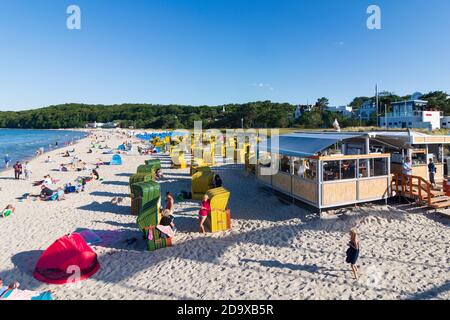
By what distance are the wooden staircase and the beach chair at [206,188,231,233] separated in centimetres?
544

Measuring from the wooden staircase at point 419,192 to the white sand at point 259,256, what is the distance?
42 cm

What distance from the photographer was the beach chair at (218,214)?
328 inches

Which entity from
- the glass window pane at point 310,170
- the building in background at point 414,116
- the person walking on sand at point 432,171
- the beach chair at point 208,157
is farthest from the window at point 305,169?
the building in background at point 414,116

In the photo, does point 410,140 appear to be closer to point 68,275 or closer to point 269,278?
point 269,278

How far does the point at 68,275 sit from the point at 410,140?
10.1 meters

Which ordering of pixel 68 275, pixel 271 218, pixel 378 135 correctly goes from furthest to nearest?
pixel 378 135
pixel 271 218
pixel 68 275

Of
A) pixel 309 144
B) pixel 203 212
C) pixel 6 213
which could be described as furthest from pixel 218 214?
pixel 6 213

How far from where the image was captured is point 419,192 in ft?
30.0

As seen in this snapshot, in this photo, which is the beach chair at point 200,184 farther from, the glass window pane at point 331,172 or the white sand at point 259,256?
the glass window pane at point 331,172

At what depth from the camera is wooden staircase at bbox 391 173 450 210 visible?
888 centimetres

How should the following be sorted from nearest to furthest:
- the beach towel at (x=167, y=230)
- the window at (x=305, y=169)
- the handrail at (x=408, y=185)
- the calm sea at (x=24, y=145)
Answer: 1. the beach towel at (x=167, y=230)
2. the handrail at (x=408, y=185)
3. the window at (x=305, y=169)
4. the calm sea at (x=24, y=145)

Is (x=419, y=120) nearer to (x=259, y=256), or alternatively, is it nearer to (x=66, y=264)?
(x=259, y=256)

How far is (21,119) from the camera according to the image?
150m
